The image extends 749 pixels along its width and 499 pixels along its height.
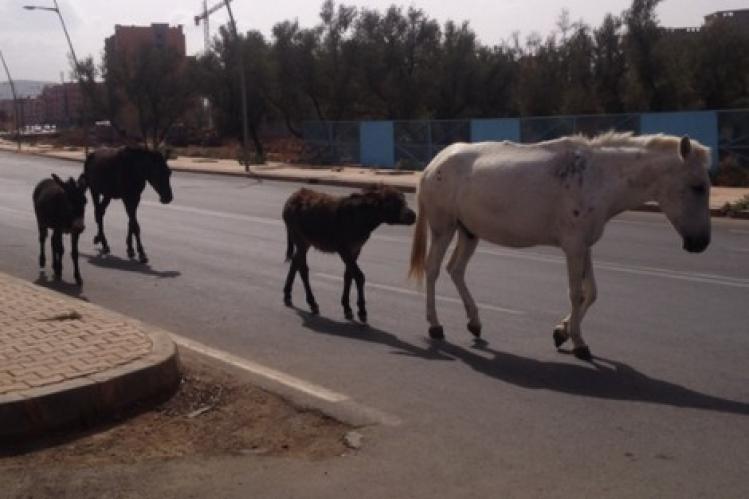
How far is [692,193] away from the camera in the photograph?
7867mm

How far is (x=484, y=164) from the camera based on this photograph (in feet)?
28.8

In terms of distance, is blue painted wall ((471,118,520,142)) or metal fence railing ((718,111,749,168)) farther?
Answer: blue painted wall ((471,118,520,142))

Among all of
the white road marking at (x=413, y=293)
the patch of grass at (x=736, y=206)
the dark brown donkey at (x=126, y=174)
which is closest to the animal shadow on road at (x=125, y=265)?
the dark brown donkey at (x=126, y=174)

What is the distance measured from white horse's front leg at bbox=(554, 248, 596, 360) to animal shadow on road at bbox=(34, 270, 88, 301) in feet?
19.6

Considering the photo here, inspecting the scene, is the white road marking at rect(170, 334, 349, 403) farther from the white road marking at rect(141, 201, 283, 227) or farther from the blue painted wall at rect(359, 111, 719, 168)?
the blue painted wall at rect(359, 111, 719, 168)

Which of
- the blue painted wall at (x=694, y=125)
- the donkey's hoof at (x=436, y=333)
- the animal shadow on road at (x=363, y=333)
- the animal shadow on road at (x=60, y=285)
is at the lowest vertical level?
the animal shadow on road at (x=363, y=333)

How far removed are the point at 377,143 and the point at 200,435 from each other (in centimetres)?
3478

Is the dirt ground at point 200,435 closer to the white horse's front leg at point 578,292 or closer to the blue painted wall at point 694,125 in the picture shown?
the white horse's front leg at point 578,292

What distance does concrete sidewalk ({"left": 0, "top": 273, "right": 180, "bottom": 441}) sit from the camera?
6406 mm

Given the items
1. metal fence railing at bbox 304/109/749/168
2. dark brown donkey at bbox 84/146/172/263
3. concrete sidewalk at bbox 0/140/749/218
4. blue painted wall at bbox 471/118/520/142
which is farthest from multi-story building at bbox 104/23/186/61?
dark brown donkey at bbox 84/146/172/263

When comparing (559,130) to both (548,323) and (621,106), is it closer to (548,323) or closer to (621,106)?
(621,106)

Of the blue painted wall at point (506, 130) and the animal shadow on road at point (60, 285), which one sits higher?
the blue painted wall at point (506, 130)

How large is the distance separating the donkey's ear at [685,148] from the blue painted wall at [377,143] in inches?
1263

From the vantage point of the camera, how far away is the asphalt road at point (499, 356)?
18.4 feet
